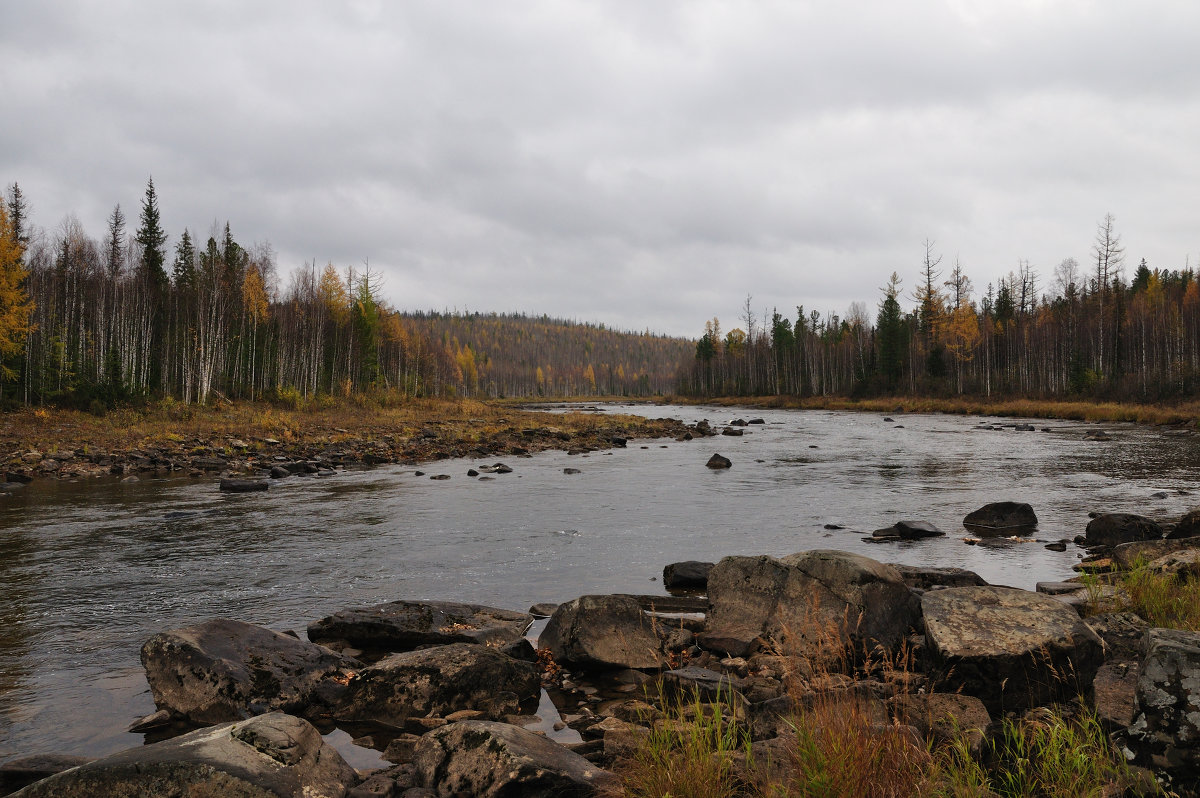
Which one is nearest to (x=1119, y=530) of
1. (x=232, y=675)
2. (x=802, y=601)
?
(x=802, y=601)

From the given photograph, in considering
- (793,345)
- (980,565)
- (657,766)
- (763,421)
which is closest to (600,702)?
(657,766)

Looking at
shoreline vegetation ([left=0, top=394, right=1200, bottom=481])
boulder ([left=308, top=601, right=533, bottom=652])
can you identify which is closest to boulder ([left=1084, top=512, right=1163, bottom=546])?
boulder ([left=308, top=601, right=533, bottom=652])

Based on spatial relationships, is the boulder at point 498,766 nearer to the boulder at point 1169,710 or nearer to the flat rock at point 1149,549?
the boulder at point 1169,710

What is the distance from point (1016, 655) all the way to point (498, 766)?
175 inches

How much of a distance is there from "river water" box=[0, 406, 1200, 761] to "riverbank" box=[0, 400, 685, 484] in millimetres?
3232

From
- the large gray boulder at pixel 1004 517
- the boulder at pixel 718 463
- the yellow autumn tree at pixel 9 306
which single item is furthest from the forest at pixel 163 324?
the large gray boulder at pixel 1004 517

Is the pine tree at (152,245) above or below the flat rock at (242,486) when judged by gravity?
above

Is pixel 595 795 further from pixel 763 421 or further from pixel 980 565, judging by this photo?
pixel 763 421

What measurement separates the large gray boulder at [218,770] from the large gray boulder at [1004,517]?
15.0 m

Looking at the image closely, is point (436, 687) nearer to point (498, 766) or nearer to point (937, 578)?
point (498, 766)

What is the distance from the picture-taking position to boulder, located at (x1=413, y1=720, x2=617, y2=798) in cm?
433

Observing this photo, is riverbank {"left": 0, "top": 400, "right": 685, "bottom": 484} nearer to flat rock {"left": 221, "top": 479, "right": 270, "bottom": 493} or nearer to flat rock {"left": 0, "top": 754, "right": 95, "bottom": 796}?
flat rock {"left": 221, "top": 479, "right": 270, "bottom": 493}

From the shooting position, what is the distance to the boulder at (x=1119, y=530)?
1269 cm

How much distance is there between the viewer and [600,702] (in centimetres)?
665
